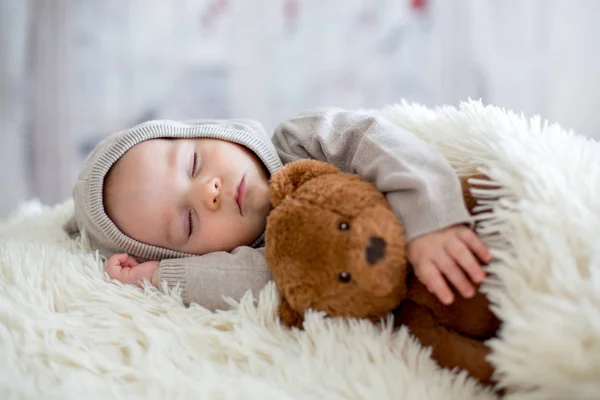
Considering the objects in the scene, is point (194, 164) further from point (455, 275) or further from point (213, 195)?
point (455, 275)

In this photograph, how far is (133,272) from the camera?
2.86 ft

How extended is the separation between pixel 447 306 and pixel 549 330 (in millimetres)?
143

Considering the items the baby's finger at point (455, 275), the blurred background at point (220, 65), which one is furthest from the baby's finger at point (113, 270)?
the blurred background at point (220, 65)

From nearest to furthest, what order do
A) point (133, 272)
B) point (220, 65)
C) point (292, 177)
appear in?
point (292, 177) → point (133, 272) → point (220, 65)

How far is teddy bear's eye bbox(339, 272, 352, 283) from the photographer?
24.8 inches

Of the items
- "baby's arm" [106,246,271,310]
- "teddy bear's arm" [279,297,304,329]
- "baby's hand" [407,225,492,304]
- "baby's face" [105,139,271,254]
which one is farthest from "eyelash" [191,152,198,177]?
"baby's hand" [407,225,492,304]

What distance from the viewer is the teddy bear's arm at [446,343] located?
605 mm

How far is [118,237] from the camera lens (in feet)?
3.07

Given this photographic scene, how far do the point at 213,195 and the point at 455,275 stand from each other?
1.33 feet

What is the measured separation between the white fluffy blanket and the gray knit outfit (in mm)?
43

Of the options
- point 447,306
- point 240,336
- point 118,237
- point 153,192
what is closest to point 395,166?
point 447,306

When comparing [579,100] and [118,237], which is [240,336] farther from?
→ [579,100]

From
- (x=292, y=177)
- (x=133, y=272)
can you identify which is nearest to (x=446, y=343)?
(x=292, y=177)

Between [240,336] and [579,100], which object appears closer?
[240,336]
